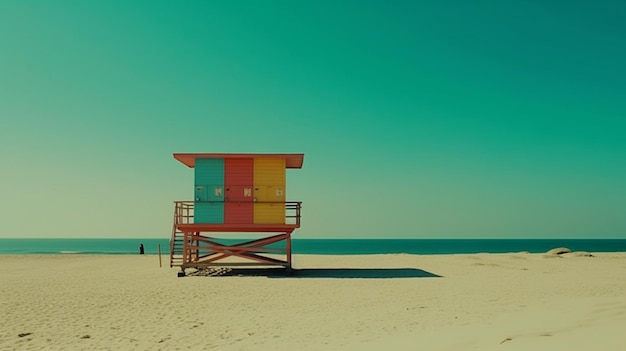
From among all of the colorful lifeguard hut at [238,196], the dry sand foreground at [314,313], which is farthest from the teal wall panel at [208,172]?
the dry sand foreground at [314,313]

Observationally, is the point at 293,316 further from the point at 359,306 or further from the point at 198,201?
the point at 198,201

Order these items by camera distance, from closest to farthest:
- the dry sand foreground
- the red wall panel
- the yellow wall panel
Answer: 1. the dry sand foreground
2. the yellow wall panel
3. the red wall panel

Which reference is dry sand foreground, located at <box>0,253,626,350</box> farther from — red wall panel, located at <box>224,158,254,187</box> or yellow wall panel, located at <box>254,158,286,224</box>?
red wall panel, located at <box>224,158,254,187</box>

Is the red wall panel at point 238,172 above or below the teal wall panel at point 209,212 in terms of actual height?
above

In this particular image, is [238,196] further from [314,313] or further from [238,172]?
[314,313]

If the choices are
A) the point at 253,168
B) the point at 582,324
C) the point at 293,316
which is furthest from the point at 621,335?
the point at 253,168

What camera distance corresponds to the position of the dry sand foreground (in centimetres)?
901

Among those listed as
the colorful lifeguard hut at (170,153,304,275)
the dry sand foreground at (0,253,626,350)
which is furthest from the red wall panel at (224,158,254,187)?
the dry sand foreground at (0,253,626,350)

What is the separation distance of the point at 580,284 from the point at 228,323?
1471 centimetres

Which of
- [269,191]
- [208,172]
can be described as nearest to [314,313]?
[269,191]

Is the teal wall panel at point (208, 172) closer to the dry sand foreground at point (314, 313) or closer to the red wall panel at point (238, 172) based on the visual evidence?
the red wall panel at point (238, 172)

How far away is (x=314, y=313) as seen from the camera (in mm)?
12836

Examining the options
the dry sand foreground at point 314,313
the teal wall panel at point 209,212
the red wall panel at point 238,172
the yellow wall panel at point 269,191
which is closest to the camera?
the dry sand foreground at point 314,313

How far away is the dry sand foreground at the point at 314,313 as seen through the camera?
9.01 meters
